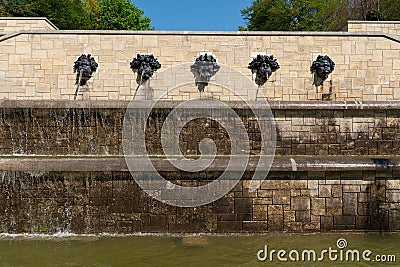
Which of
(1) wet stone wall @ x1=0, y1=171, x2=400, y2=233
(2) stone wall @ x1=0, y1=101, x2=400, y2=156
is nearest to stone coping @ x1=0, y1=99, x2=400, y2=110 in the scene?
(2) stone wall @ x1=0, y1=101, x2=400, y2=156

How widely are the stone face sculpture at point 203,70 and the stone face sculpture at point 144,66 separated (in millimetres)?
910

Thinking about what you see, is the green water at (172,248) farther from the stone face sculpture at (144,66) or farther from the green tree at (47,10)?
the green tree at (47,10)

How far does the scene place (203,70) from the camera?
409 inches

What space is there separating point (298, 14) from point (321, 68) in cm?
1808

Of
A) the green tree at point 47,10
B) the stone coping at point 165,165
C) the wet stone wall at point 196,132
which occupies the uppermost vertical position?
the green tree at point 47,10

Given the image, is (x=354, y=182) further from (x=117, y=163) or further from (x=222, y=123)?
(x=117, y=163)

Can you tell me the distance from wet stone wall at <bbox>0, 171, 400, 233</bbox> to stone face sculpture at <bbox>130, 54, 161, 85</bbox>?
4.84m

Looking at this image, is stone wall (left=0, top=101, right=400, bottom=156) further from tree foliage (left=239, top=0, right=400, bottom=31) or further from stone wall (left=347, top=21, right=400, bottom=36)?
tree foliage (left=239, top=0, right=400, bottom=31)

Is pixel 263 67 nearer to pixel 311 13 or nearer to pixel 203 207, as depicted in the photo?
pixel 203 207

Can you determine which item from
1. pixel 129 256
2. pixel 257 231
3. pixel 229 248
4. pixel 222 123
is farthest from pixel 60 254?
pixel 222 123

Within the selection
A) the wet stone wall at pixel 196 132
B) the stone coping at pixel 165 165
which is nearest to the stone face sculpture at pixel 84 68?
the wet stone wall at pixel 196 132

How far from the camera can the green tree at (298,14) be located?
25.0m

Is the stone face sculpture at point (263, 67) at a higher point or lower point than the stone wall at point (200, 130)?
higher

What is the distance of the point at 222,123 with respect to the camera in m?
7.70
